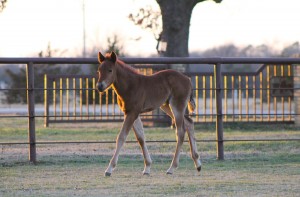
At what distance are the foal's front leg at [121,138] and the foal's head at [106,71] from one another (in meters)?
0.54

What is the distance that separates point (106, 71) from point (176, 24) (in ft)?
47.4

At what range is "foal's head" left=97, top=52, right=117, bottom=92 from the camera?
11.9 m

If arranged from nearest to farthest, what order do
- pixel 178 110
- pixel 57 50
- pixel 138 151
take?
1. pixel 178 110
2. pixel 138 151
3. pixel 57 50

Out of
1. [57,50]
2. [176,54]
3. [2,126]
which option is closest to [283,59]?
[176,54]

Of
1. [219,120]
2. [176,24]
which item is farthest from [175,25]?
[219,120]

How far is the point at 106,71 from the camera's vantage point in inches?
474

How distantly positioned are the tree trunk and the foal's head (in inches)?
557

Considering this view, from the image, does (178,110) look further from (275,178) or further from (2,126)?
(2,126)

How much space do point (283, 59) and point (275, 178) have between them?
10.9 feet

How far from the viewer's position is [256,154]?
15.9m

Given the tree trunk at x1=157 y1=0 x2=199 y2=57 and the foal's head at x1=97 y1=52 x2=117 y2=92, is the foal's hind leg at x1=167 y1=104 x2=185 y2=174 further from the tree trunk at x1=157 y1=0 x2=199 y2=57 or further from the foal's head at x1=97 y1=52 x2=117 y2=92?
the tree trunk at x1=157 y1=0 x2=199 y2=57

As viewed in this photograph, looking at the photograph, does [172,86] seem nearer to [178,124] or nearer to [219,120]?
[178,124]

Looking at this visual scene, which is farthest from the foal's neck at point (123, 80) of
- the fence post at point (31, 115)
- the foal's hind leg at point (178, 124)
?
the fence post at point (31, 115)

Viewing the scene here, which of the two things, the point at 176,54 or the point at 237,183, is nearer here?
the point at 237,183
